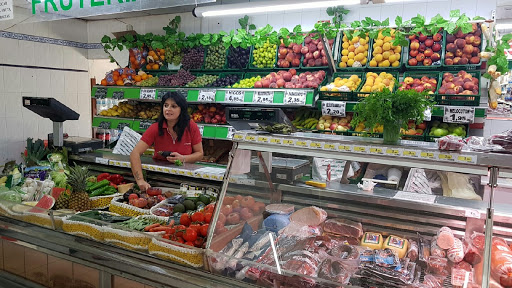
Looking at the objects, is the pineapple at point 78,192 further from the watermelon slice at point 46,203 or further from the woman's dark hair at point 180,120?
the woman's dark hair at point 180,120

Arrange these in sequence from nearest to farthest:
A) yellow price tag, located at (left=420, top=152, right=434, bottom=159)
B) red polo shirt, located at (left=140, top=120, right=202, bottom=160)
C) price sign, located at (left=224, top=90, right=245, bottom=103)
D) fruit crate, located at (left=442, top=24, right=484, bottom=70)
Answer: yellow price tag, located at (left=420, top=152, right=434, bottom=159) < red polo shirt, located at (left=140, top=120, right=202, bottom=160) < fruit crate, located at (left=442, top=24, right=484, bottom=70) < price sign, located at (left=224, top=90, right=245, bottom=103)

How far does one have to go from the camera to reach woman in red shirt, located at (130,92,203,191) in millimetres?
4227

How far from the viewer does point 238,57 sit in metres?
6.81

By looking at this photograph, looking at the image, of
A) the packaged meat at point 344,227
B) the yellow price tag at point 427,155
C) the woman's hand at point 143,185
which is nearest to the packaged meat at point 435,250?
the packaged meat at point 344,227

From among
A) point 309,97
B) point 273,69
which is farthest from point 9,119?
point 309,97

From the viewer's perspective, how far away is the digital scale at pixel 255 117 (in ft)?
9.65

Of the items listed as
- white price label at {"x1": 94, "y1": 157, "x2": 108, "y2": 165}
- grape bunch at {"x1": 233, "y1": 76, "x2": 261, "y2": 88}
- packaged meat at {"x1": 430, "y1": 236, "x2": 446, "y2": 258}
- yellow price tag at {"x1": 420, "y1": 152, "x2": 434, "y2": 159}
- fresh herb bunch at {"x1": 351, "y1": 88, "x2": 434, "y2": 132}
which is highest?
grape bunch at {"x1": 233, "y1": 76, "x2": 261, "y2": 88}

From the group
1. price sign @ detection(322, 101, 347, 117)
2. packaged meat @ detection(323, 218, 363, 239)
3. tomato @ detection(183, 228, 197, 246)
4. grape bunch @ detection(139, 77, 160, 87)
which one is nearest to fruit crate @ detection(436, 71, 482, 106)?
price sign @ detection(322, 101, 347, 117)

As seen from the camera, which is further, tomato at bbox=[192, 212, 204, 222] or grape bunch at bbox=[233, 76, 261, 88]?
grape bunch at bbox=[233, 76, 261, 88]

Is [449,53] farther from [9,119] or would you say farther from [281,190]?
[9,119]

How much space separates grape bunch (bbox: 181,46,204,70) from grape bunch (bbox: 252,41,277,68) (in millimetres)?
1040

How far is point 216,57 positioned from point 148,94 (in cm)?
133

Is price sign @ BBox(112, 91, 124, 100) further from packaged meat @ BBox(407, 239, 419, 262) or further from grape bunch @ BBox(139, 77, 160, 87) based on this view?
packaged meat @ BBox(407, 239, 419, 262)

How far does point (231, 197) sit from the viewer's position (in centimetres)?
263
